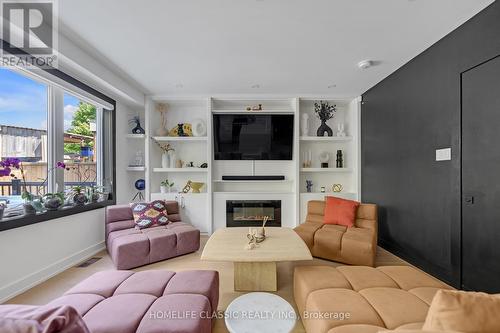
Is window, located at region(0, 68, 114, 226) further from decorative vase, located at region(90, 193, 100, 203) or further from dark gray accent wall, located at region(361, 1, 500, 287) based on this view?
dark gray accent wall, located at region(361, 1, 500, 287)

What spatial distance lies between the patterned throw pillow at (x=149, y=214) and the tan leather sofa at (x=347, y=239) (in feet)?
6.60

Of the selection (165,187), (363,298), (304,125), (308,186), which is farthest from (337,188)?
(165,187)

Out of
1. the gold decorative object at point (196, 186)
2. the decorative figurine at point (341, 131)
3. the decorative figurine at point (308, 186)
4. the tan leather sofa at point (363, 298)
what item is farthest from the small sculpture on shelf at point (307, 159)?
the tan leather sofa at point (363, 298)

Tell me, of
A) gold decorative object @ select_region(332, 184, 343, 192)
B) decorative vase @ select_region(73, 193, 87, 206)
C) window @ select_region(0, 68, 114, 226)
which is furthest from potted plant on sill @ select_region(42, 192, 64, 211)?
gold decorative object @ select_region(332, 184, 343, 192)

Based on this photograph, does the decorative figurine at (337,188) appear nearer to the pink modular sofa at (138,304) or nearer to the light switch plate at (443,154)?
the light switch plate at (443,154)

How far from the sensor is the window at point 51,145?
2.35m

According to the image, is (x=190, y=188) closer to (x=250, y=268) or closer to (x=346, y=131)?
(x=250, y=268)

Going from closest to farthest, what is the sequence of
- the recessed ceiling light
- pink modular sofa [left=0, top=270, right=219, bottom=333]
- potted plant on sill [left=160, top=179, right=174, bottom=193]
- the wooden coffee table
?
pink modular sofa [left=0, top=270, right=219, bottom=333]
the wooden coffee table
the recessed ceiling light
potted plant on sill [left=160, top=179, right=174, bottom=193]

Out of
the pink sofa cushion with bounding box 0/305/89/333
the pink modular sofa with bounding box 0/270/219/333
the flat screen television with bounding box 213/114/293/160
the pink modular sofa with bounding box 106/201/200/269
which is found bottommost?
the pink modular sofa with bounding box 106/201/200/269

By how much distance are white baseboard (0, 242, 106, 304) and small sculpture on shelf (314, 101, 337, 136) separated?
4078 millimetres

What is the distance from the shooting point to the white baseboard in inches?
83.0

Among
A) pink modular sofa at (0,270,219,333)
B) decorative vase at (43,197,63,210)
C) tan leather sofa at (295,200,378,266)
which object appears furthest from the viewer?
tan leather sofa at (295,200,378,266)

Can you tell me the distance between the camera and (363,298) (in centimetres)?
145

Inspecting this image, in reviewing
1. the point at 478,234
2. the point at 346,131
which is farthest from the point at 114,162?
the point at 478,234
